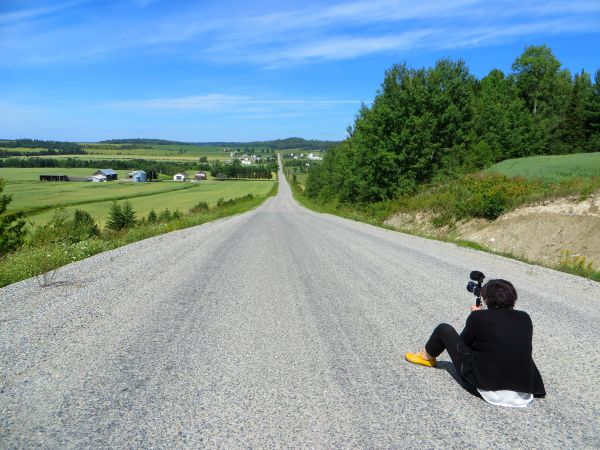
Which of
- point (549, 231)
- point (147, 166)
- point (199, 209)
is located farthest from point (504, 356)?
point (147, 166)

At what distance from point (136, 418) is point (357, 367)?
2.26 meters

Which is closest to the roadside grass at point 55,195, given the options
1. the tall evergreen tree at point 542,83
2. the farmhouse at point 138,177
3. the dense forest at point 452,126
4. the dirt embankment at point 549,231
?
the farmhouse at point 138,177

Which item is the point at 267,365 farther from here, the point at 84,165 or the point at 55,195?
the point at 84,165

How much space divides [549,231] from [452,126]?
78.4 ft

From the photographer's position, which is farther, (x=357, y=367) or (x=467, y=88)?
(x=467, y=88)

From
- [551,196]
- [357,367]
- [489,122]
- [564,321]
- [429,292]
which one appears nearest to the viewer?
[357,367]

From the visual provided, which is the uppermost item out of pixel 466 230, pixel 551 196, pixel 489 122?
pixel 489 122

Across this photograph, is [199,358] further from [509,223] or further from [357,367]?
[509,223]

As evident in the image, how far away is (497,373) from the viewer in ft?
13.1

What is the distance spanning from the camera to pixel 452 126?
3775 cm

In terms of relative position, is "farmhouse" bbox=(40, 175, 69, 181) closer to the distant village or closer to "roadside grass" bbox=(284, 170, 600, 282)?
the distant village

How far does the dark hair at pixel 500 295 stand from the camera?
4117 millimetres

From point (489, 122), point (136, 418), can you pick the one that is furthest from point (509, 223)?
point (489, 122)

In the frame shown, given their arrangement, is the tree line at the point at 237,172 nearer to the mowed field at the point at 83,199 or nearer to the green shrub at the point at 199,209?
the mowed field at the point at 83,199
